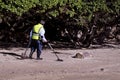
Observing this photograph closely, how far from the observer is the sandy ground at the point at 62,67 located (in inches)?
617

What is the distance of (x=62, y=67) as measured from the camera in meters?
17.7

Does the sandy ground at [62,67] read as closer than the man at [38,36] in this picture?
Yes

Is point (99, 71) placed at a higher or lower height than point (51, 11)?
lower

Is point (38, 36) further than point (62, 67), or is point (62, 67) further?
point (38, 36)

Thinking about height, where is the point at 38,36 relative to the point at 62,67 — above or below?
above

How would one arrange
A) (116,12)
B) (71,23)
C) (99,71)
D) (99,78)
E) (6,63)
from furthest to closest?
(71,23) → (116,12) → (6,63) → (99,71) → (99,78)

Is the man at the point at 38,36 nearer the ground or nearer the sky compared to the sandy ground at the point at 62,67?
nearer the sky

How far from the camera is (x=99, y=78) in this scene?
15430 mm

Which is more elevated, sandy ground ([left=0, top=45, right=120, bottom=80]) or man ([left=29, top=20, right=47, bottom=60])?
man ([left=29, top=20, right=47, bottom=60])

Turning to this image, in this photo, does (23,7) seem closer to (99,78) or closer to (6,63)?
(6,63)

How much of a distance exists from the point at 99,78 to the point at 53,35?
631 inches

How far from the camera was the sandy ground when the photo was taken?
15.7 metres

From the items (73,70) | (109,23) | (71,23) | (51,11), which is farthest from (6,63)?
(109,23)

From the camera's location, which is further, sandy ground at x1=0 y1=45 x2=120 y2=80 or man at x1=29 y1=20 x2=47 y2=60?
man at x1=29 y1=20 x2=47 y2=60
